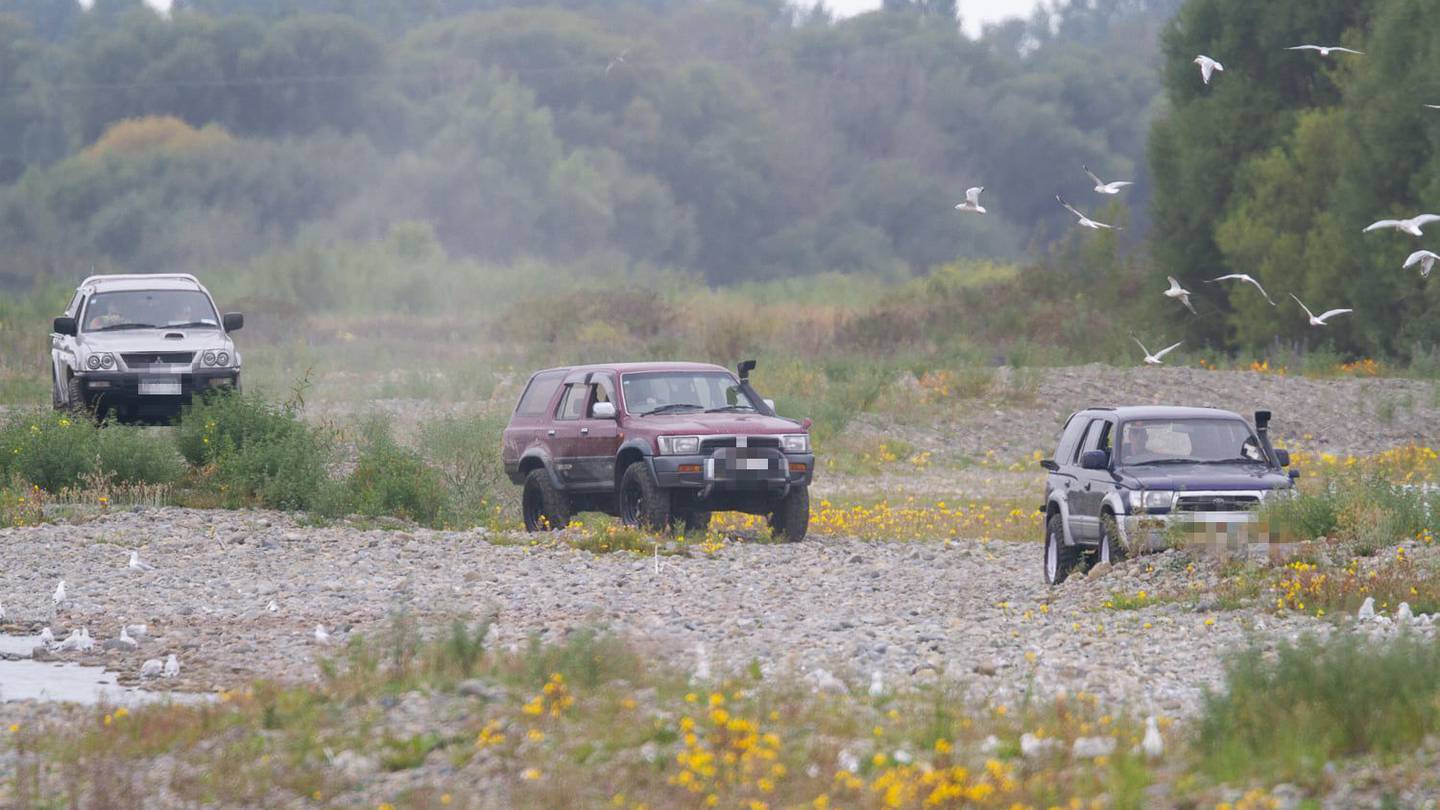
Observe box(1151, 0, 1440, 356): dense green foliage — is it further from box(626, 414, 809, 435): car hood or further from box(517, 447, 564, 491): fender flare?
box(517, 447, 564, 491): fender flare

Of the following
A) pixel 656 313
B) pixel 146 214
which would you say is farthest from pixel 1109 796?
pixel 146 214

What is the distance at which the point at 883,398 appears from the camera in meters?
35.3

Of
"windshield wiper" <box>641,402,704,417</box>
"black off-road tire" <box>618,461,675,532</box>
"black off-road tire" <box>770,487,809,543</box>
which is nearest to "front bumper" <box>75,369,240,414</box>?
"windshield wiper" <box>641,402,704,417</box>

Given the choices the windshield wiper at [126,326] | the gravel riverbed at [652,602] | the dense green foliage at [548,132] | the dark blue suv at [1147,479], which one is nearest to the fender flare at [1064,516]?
the dark blue suv at [1147,479]

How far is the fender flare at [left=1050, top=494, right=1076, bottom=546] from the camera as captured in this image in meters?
15.6

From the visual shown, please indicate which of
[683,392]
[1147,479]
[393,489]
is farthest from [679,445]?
[1147,479]

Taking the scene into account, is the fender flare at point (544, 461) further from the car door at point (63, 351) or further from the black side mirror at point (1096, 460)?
the car door at point (63, 351)

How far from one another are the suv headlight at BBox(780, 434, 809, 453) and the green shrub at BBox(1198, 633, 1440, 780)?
9.55m

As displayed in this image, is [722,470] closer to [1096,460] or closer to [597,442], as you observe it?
[597,442]

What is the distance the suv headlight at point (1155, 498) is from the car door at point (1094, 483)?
0.99ft

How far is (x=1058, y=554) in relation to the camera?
1584 centimetres

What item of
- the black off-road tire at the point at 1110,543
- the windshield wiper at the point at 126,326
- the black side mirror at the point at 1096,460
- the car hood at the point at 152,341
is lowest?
the black off-road tire at the point at 1110,543

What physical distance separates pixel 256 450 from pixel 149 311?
4966 mm

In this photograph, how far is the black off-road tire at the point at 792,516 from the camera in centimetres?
1931
